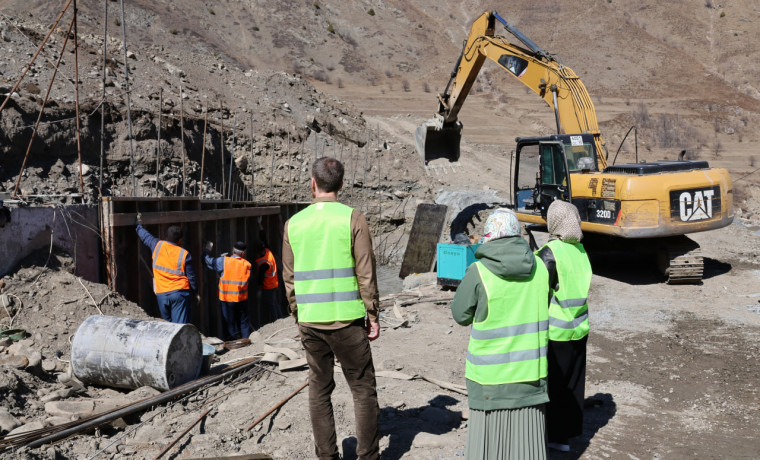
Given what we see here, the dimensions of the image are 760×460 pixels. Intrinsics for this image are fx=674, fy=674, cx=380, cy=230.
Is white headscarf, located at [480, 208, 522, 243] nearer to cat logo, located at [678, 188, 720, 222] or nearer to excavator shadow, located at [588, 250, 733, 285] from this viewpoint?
cat logo, located at [678, 188, 720, 222]

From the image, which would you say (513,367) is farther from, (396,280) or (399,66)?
(399,66)

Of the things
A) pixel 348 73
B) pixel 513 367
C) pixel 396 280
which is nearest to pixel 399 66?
pixel 348 73

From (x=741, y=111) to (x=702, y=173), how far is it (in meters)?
30.7

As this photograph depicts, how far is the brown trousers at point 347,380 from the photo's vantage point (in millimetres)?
4109

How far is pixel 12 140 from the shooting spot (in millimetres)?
12641

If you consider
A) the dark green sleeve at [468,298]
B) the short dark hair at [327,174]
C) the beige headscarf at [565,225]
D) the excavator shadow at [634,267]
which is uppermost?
the short dark hair at [327,174]

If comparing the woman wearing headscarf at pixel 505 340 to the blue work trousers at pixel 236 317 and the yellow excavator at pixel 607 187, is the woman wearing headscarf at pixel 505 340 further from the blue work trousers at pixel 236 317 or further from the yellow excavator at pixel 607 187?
the yellow excavator at pixel 607 187

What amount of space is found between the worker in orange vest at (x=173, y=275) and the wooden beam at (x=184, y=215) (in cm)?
52

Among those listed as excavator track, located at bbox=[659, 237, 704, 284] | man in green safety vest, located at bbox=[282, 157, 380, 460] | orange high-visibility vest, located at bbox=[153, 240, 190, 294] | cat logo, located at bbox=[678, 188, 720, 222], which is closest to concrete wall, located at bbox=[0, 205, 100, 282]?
orange high-visibility vest, located at bbox=[153, 240, 190, 294]

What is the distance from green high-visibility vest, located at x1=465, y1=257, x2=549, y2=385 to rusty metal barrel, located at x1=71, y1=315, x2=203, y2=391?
3.12 m

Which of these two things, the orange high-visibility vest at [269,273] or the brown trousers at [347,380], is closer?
the brown trousers at [347,380]

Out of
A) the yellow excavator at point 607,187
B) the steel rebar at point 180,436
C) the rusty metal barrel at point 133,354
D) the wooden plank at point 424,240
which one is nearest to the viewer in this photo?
the steel rebar at point 180,436

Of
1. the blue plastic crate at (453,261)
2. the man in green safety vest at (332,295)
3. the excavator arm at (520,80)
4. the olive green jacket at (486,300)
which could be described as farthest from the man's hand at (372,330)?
the excavator arm at (520,80)

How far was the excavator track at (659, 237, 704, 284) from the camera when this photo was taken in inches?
423
